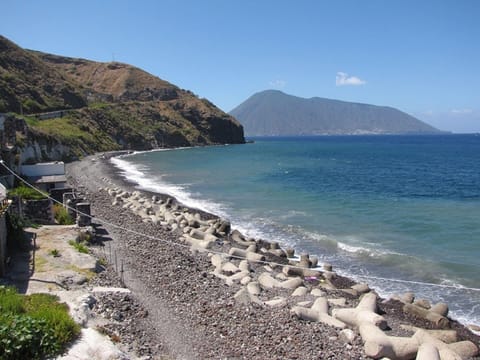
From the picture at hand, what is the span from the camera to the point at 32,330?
8.34m

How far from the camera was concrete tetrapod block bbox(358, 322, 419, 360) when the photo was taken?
11195 mm

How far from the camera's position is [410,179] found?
57594 mm

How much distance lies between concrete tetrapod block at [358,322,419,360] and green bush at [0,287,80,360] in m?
7.27

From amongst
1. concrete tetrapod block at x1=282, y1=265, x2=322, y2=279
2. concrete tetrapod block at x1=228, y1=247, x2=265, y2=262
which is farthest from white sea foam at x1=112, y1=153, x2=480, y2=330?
concrete tetrapod block at x1=228, y1=247, x2=265, y2=262

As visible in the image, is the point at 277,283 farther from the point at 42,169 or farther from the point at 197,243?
the point at 42,169

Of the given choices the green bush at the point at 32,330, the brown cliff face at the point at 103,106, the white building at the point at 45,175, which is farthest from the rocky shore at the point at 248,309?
the brown cliff face at the point at 103,106

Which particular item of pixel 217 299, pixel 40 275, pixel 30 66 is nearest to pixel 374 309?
pixel 217 299

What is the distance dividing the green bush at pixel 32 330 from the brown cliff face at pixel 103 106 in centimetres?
5096

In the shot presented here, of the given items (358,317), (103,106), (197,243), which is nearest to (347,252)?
(197,243)

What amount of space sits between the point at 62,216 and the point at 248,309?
43.6 ft

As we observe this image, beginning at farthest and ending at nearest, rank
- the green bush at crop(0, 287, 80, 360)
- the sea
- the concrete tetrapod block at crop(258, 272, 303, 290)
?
the sea < the concrete tetrapod block at crop(258, 272, 303, 290) < the green bush at crop(0, 287, 80, 360)

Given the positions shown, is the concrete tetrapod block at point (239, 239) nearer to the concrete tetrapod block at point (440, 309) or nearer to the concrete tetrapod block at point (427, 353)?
the concrete tetrapod block at point (440, 309)

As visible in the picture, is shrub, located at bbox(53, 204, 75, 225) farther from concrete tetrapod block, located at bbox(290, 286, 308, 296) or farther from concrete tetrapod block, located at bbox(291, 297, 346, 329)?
concrete tetrapod block, located at bbox(291, 297, 346, 329)

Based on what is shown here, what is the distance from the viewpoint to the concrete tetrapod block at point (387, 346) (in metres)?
11.2
